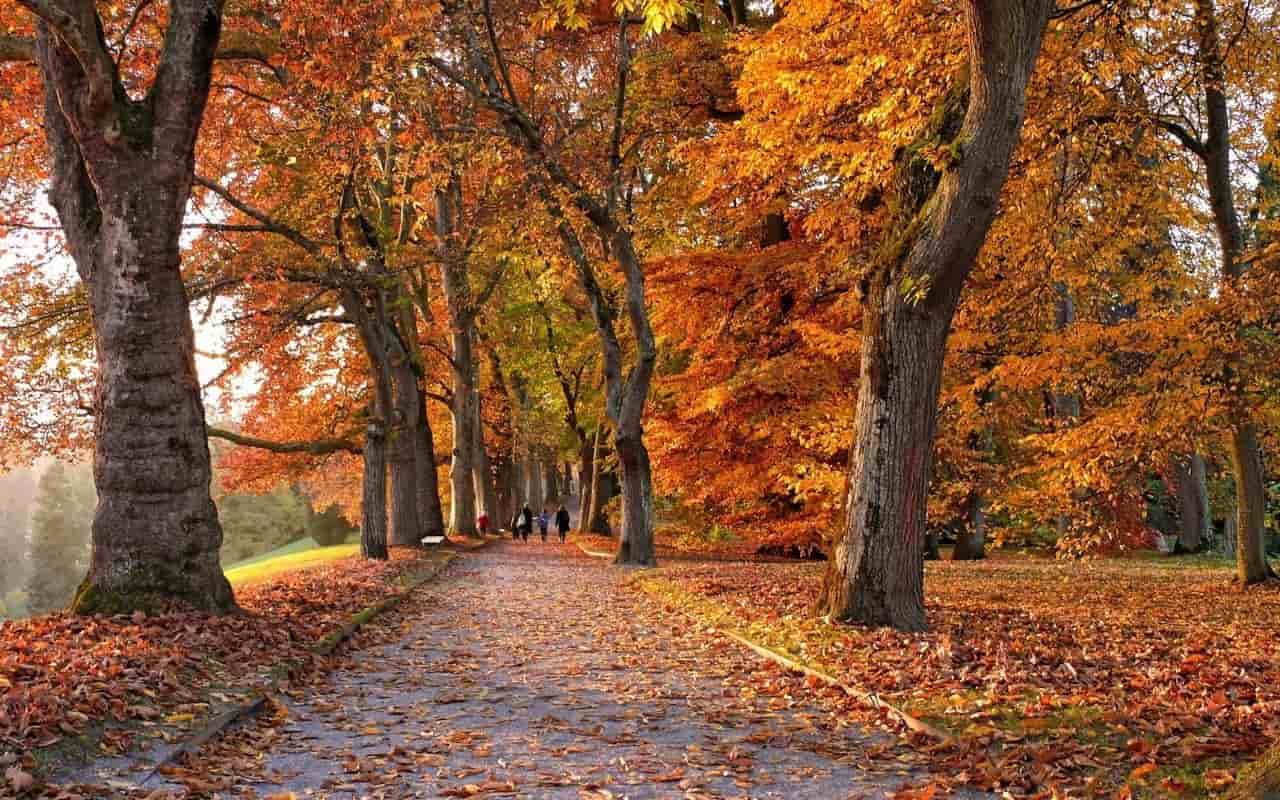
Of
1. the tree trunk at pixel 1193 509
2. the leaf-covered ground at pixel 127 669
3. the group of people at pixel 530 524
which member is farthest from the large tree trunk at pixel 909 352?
the group of people at pixel 530 524

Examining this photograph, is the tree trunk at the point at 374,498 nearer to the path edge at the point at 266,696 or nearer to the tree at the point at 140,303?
the path edge at the point at 266,696

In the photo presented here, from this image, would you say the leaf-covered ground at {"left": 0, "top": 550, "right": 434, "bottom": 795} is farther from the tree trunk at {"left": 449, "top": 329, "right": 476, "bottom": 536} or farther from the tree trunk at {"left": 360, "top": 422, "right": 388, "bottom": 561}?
the tree trunk at {"left": 449, "top": 329, "right": 476, "bottom": 536}

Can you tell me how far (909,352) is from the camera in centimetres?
909

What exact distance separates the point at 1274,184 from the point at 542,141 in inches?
597

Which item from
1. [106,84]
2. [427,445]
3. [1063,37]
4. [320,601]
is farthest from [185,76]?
[427,445]

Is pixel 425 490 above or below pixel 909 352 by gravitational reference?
below

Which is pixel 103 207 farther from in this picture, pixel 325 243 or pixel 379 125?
pixel 325 243

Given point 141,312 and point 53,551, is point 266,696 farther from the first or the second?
point 53,551

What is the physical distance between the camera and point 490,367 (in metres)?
39.0

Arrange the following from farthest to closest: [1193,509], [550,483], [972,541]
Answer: [550,483]
[1193,509]
[972,541]

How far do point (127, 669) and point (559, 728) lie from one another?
296 centimetres

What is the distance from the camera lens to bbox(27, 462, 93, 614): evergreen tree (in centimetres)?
6719

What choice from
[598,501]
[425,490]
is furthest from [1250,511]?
[598,501]

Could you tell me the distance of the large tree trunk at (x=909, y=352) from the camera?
28.0 feet
